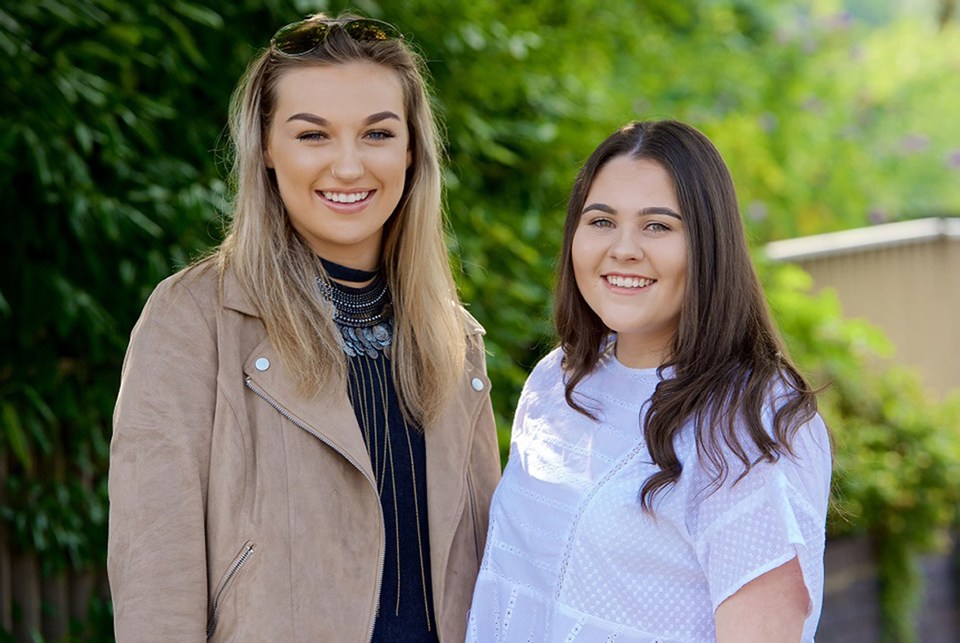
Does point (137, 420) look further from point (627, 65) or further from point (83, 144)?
point (627, 65)

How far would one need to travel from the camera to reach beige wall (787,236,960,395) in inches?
317

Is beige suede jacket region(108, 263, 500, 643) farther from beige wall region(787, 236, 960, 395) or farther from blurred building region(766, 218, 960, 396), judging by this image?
beige wall region(787, 236, 960, 395)

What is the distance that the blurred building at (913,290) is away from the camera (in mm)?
8023

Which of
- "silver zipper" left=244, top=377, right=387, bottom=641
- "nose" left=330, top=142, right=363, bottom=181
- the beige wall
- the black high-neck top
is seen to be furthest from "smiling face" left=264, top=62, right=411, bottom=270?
the beige wall

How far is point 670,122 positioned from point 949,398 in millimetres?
5647

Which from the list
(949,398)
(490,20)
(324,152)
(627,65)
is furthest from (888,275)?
(324,152)

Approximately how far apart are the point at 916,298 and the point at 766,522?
6518mm

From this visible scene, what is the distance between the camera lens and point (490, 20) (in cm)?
488

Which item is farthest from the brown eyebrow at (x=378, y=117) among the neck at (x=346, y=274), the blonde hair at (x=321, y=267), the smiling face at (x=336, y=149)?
the neck at (x=346, y=274)

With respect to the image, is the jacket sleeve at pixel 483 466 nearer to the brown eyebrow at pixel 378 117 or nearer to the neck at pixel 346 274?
the neck at pixel 346 274

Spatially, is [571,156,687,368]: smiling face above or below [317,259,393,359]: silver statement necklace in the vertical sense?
above

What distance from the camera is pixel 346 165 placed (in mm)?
2432

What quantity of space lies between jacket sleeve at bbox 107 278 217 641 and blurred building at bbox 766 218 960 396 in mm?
6317

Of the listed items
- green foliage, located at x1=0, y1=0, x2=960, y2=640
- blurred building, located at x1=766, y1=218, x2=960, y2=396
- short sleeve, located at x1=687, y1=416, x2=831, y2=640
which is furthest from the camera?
blurred building, located at x1=766, y1=218, x2=960, y2=396
